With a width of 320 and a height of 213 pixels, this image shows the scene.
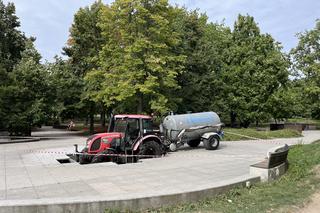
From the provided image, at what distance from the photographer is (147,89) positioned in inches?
978

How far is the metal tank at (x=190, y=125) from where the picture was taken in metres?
17.2

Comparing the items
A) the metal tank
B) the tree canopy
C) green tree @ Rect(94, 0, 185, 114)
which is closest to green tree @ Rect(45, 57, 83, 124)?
the tree canopy

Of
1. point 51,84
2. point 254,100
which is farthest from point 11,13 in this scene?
point 254,100

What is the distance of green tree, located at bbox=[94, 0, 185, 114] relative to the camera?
83.9ft

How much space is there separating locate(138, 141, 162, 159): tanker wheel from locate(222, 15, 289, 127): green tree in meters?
20.9

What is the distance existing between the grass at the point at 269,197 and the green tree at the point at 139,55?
53.7ft

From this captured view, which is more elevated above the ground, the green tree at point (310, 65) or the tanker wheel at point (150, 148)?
the green tree at point (310, 65)

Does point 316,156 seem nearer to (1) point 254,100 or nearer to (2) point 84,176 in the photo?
(2) point 84,176

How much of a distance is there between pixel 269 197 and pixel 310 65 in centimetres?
3755

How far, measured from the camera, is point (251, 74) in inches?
1395

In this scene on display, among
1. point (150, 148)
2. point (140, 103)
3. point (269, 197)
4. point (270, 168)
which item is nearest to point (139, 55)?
point (140, 103)

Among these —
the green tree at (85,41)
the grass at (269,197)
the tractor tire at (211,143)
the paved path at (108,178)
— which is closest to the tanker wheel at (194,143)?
the tractor tire at (211,143)

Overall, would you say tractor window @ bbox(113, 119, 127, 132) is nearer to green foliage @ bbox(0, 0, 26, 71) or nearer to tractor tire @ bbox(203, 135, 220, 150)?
tractor tire @ bbox(203, 135, 220, 150)

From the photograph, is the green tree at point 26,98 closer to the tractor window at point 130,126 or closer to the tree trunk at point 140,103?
the tree trunk at point 140,103
